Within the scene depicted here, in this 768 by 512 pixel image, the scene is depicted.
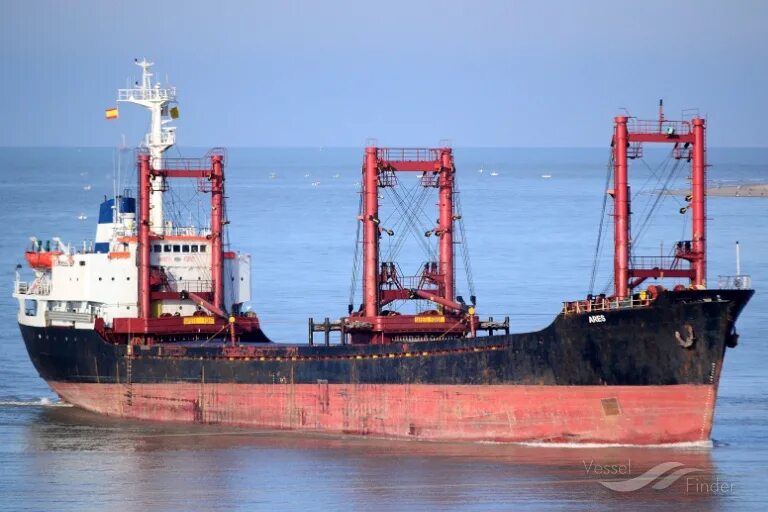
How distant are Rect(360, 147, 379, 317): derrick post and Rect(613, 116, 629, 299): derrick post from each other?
259 inches

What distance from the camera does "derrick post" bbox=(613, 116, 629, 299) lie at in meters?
41.4

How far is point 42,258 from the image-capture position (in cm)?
5206

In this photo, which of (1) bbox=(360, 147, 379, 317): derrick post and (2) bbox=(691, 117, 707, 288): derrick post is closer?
(2) bbox=(691, 117, 707, 288): derrick post

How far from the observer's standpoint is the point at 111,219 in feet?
169

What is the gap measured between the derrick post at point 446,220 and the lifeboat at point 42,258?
41.4 ft

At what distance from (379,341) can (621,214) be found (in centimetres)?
753

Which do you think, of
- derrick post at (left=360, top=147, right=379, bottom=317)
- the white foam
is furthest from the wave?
the white foam

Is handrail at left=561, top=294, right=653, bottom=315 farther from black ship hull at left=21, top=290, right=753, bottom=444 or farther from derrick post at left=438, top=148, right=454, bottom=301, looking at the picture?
derrick post at left=438, top=148, right=454, bottom=301

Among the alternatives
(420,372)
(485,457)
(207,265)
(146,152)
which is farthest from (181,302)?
(485,457)

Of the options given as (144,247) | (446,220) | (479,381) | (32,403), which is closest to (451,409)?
(479,381)

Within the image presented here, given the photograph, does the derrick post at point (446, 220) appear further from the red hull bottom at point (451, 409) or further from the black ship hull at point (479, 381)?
the red hull bottom at point (451, 409)

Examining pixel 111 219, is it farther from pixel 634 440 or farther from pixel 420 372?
pixel 634 440

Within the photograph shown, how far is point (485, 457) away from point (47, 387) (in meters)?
19.2

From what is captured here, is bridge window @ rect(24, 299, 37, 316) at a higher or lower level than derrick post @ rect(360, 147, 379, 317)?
lower
